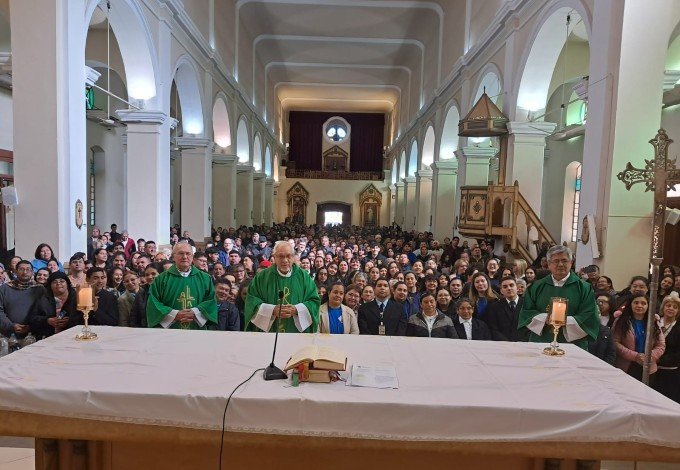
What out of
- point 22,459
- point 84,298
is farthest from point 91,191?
point 84,298

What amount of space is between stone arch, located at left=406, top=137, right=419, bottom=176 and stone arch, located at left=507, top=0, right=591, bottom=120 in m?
11.4

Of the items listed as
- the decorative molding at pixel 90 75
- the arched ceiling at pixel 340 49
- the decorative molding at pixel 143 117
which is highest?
the arched ceiling at pixel 340 49

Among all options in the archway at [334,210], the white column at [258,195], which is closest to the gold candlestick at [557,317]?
the white column at [258,195]

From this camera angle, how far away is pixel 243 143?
2011 centimetres

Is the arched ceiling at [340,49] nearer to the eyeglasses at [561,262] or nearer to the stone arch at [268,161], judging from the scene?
the stone arch at [268,161]

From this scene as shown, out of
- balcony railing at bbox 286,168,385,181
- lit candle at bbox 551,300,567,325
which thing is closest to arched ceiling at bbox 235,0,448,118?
balcony railing at bbox 286,168,385,181

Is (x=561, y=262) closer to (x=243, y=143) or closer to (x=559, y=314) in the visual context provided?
(x=559, y=314)

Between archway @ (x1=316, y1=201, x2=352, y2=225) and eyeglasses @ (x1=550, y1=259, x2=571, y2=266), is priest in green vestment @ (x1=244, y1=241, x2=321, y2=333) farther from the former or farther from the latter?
archway @ (x1=316, y1=201, x2=352, y2=225)

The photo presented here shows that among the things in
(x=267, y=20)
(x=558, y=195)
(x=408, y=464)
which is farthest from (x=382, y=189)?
(x=408, y=464)

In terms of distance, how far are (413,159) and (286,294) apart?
766 inches

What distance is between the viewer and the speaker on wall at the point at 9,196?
6.56 m

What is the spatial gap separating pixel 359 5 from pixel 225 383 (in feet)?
60.1

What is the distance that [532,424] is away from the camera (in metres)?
2.11

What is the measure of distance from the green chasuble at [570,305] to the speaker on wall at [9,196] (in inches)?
259
